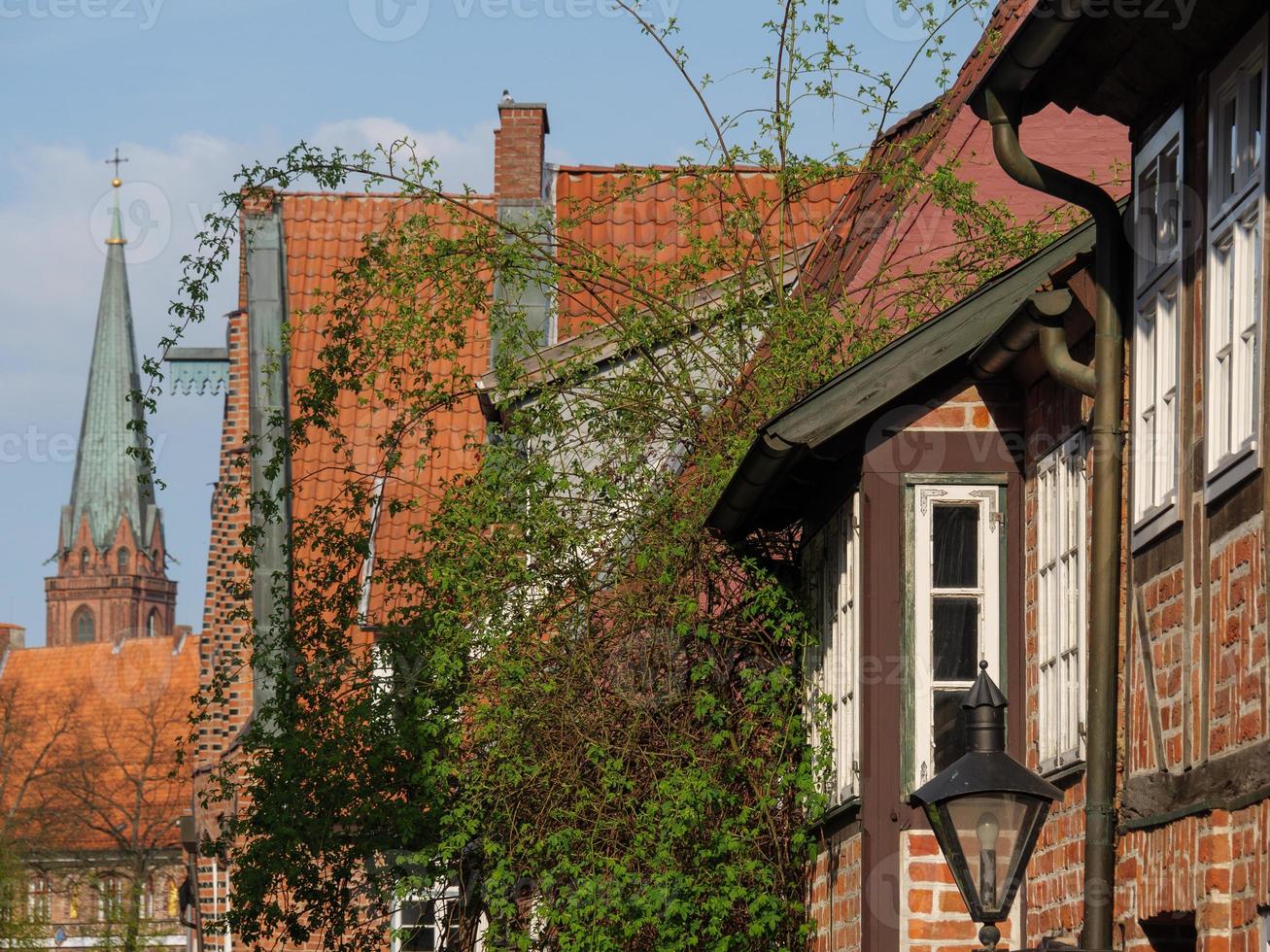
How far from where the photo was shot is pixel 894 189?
13422 millimetres

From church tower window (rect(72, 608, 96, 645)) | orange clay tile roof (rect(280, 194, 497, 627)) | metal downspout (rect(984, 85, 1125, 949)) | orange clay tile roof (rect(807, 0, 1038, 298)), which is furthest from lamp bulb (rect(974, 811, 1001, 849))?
church tower window (rect(72, 608, 96, 645))

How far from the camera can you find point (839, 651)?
10289 mm

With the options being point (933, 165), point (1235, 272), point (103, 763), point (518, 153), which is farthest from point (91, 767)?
point (1235, 272)

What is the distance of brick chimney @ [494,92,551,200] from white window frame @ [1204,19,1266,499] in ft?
60.3

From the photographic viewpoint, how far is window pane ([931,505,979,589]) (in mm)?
9117

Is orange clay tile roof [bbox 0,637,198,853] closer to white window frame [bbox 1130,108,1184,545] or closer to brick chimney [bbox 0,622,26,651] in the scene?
brick chimney [bbox 0,622,26,651]

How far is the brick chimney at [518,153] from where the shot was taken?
24.5 metres

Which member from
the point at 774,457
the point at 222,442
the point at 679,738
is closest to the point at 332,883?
the point at 679,738

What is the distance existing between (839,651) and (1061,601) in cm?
216

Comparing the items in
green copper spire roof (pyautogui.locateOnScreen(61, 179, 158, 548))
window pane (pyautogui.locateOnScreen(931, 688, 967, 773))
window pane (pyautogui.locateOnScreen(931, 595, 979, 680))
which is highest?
green copper spire roof (pyautogui.locateOnScreen(61, 179, 158, 548))

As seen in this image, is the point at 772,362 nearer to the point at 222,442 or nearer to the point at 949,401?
the point at 949,401

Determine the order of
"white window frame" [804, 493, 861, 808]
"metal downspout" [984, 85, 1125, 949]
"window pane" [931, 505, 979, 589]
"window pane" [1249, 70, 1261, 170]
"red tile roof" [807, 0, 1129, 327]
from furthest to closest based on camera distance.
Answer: "red tile roof" [807, 0, 1129, 327]
"white window frame" [804, 493, 861, 808]
"window pane" [931, 505, 979, 589]
"metal downspout" [984, 85, 1125, 949]
"window pane" [1249, 70, 1261, 170]

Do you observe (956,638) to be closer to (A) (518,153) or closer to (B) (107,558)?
(A) (518,153)

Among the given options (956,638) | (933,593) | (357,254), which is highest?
(357,254)
